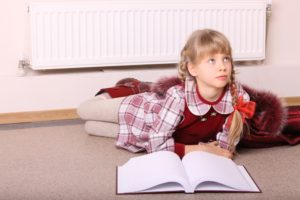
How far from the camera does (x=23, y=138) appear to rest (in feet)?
6.32

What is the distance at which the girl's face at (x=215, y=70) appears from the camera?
58.7 inches

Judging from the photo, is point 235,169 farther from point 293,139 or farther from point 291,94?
point 291,94

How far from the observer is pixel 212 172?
128cm

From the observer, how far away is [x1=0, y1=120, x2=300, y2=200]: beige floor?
52.6 inches

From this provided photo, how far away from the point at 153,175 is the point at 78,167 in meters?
0.36

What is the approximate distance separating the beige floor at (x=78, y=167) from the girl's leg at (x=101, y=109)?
92mm

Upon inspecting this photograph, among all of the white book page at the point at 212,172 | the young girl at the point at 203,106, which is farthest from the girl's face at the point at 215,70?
the white book page at the point at 212,172

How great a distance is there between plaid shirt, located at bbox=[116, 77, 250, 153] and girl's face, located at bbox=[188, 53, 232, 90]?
0.22 feet

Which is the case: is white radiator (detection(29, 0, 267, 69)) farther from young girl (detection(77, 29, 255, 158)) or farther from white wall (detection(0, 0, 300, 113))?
young girl (detection(77, 29, 255, 158))

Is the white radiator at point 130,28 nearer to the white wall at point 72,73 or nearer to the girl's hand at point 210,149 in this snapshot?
the white wall at point 72,73

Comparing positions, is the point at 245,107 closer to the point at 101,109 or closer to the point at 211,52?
the point at 211,52

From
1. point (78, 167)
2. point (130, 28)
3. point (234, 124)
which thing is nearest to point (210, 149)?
point (234, 124)

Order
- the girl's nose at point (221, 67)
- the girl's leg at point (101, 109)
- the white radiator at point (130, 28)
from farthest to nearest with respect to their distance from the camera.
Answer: the white radiator at point (130, 28) → the girl's leg at point (101, 109) → the girl's nose at point (221, 67)

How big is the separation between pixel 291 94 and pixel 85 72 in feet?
3.68
